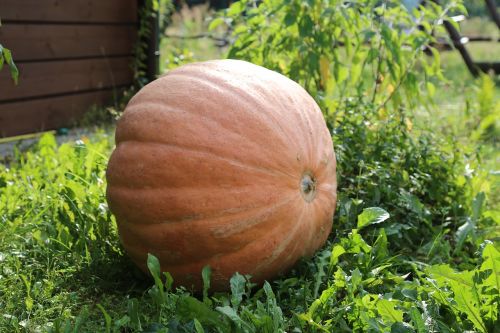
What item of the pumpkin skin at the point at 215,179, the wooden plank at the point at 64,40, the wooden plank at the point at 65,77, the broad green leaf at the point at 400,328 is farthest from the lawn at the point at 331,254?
the wooden plank at the point at 64,40

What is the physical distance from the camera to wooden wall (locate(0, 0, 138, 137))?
4414 mm

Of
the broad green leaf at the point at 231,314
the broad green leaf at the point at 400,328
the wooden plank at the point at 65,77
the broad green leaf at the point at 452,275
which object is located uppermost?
the broad green leaf at the point at 452,275

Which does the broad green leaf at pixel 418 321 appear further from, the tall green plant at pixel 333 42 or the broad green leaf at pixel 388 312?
the tall green plant at pixel 333 42

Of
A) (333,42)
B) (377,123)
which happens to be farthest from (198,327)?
(333,42)

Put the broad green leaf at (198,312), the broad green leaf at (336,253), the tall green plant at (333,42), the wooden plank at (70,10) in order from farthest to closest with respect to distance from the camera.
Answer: the wooden plank at (70,10) < the tall green plant at (333,42) < the broad green leaf at (336,253) < the broad green leaf at (198,312)

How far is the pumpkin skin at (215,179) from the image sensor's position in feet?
6.61

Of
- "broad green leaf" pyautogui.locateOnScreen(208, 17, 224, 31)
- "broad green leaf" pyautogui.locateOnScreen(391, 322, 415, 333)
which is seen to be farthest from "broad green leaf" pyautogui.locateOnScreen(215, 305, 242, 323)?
"broad green leaf" pyautogui.locateOnScreen(208, 17, 224, 31)

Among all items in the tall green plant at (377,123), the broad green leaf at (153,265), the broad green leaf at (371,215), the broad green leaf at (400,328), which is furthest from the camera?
the tall green plant at (377,123)

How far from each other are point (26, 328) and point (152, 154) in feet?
2.15

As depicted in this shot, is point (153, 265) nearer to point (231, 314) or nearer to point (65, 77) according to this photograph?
point (231, 314)

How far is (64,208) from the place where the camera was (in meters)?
2.56

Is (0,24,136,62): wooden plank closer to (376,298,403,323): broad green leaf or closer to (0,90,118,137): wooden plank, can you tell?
(0,90,118,137): wooden plank

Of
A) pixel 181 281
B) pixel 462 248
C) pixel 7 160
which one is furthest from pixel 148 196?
pixel 7 160

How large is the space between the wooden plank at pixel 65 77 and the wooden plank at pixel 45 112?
0.20 ft
